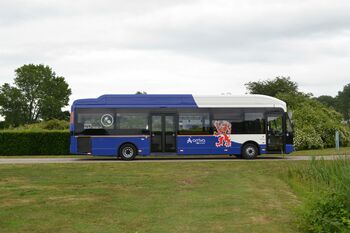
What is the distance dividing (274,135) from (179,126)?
4.52m

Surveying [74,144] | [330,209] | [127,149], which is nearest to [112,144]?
[127,149]

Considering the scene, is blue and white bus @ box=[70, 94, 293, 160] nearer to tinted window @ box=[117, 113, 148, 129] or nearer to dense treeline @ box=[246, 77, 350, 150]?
tinted window @ box=[117, 113, 148, 129]

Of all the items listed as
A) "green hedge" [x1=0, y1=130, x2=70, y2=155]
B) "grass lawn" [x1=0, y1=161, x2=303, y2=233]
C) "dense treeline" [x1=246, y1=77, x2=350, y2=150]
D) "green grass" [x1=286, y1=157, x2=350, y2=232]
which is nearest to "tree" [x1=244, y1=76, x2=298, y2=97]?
"dense treeline" [x1=246, y1=77, x2=350, y2=150]

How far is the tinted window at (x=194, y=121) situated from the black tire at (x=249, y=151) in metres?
2.06

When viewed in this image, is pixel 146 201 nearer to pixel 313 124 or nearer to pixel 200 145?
pixel 200 145

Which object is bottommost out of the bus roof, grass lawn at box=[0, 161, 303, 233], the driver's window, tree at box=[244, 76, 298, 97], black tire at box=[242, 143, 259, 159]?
grass lawn at box=[0, 161, 303, 233]

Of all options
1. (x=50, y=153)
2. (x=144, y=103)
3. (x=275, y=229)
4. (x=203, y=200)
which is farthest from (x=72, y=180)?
(x=50, y=153)

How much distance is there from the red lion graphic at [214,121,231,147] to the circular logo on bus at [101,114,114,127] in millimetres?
4958

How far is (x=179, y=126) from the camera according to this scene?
74.3ft

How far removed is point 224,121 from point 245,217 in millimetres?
14315

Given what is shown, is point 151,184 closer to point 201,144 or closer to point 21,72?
point 201,144

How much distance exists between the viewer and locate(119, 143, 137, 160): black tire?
74.1 ft

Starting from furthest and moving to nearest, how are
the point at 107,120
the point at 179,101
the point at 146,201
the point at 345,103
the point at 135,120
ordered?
the point at 345,103, the point at 179,101, the point at 135,120, the point at 107,120, the point at 146,201

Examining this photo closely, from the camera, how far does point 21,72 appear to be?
250 feet
